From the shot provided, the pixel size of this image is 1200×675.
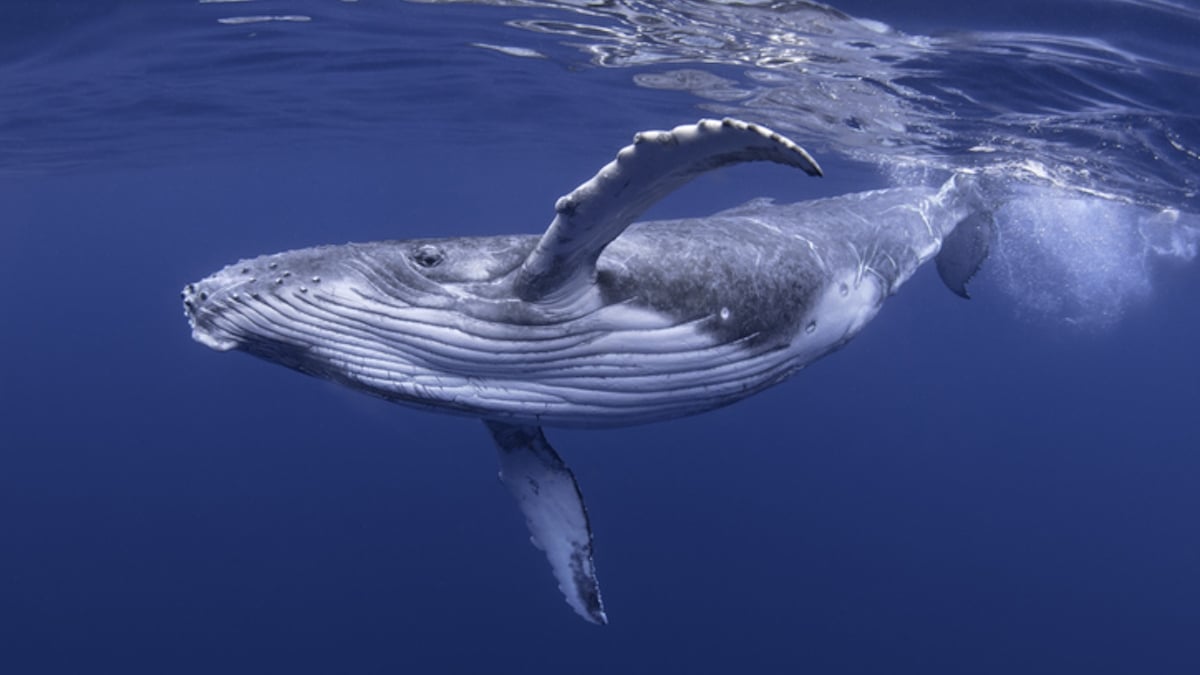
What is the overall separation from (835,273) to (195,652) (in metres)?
25.3

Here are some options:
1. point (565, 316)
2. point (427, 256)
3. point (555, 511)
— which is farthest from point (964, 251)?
point (427, 256)

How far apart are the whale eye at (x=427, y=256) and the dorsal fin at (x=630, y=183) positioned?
47cm

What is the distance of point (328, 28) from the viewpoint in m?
14.7

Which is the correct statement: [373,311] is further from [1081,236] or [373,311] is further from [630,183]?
[1081,236]

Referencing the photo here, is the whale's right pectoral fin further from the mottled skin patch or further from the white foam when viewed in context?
the white foam

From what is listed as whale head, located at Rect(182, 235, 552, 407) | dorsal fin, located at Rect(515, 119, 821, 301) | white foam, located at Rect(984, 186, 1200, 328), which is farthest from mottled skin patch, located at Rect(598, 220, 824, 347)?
white foam, located at Rect(984, 186, 1200, 328)

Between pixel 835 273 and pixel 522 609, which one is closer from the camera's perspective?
pixel 835 273

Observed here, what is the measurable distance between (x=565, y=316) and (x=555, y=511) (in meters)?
1.76

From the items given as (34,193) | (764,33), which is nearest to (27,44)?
(764,33)

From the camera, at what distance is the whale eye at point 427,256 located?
4.12 m

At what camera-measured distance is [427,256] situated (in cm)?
412

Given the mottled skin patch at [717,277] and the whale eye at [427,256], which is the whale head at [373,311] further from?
the mottled skin patch at [717,277]

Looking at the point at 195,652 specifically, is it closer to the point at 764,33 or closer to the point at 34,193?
the point at 764,33

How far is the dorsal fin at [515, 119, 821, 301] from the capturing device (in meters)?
3.05
